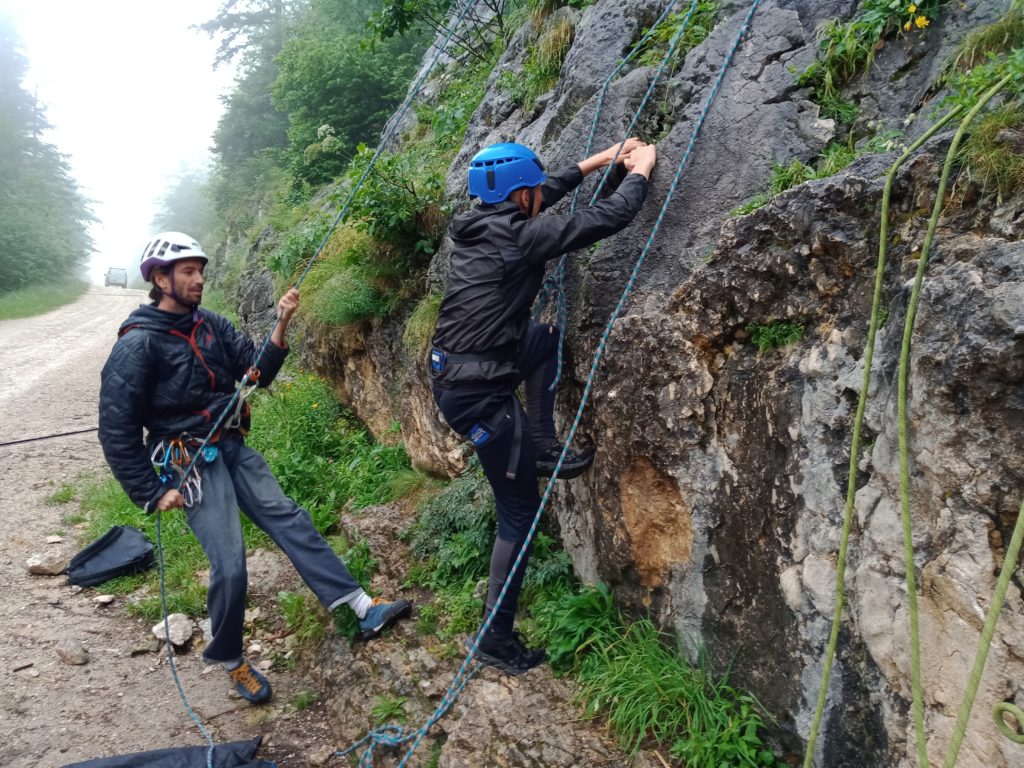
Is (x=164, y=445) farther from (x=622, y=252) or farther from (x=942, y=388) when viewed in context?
(x=942, y=388)

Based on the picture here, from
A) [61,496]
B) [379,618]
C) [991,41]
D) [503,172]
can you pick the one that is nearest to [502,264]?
[503,172]

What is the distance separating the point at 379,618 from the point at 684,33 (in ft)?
13.9

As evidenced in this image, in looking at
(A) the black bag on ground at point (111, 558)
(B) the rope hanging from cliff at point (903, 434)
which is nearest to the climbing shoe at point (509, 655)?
(B) the rope hanging from cliff at point (903, 434)

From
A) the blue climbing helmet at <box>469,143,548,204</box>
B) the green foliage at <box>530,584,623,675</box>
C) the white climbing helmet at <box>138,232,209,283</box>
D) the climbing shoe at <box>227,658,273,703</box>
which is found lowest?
the climbing shoe at <box>227,658,273,703</box>

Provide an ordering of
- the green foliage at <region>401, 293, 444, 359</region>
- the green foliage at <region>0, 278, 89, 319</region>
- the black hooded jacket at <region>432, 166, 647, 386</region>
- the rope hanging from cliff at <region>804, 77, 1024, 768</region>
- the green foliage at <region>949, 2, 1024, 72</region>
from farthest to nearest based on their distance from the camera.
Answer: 1. the green foliage at <region>0, 278, 89, 319</region>
2. the green foliage at <region>401, 293, 444, 359</region>
3. the black hooded jacket at <region>432, 166, 647, 386</region>
4. the green foliage at <region>949, 2, 1024, 72</region>
5. the rope hanging from cliff at <region>804, 77, 1024, 768</region>

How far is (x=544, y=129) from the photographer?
5238 mm

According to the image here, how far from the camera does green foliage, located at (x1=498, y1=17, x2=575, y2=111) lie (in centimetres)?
577

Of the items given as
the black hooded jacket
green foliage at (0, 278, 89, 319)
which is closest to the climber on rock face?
the black hooded jacket

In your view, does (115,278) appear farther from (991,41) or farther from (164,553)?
(991,41)

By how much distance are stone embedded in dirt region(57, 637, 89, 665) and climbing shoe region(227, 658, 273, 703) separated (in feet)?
4.25

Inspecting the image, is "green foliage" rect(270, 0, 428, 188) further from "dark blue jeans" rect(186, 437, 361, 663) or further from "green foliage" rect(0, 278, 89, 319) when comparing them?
"green foliage" rect(0, 278, 89, 319)

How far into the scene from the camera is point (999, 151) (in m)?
2.48

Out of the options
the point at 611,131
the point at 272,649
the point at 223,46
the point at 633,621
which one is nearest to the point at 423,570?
the point at 272,649

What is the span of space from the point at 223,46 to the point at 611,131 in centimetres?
3270
